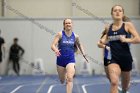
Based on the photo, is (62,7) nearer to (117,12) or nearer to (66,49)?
(66,49)

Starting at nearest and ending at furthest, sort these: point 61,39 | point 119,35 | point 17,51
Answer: point 119,35 → point 61,39 → point 17,51

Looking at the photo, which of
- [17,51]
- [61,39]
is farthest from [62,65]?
[17,51]

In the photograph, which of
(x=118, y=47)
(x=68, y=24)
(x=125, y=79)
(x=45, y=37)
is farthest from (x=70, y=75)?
(x=45, y=37)

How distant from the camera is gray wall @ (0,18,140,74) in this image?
71.9 ft

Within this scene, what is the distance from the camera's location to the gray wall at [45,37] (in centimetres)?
2192

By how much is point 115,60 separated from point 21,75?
14.9m

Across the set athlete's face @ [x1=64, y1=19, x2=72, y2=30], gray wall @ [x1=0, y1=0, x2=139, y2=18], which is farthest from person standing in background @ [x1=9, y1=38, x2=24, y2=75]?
athlete's face @ [x1=64, y1=19, x2=72, y2=30]

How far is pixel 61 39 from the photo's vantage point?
988 centimetres

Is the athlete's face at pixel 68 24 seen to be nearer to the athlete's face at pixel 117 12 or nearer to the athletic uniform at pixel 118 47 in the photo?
the athletic uniform at pixel 118 47

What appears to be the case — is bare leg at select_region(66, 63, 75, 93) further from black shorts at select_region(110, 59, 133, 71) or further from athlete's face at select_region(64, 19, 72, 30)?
black shorts at select_region(110, 59, 133, 71)

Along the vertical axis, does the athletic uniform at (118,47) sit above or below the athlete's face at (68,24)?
below

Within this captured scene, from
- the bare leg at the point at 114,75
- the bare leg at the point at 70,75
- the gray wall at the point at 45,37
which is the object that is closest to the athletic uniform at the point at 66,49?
the bare leg at the point at 70,75

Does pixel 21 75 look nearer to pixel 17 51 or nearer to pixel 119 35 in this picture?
pixel 17 51

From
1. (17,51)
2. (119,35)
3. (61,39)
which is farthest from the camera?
(17,51)
